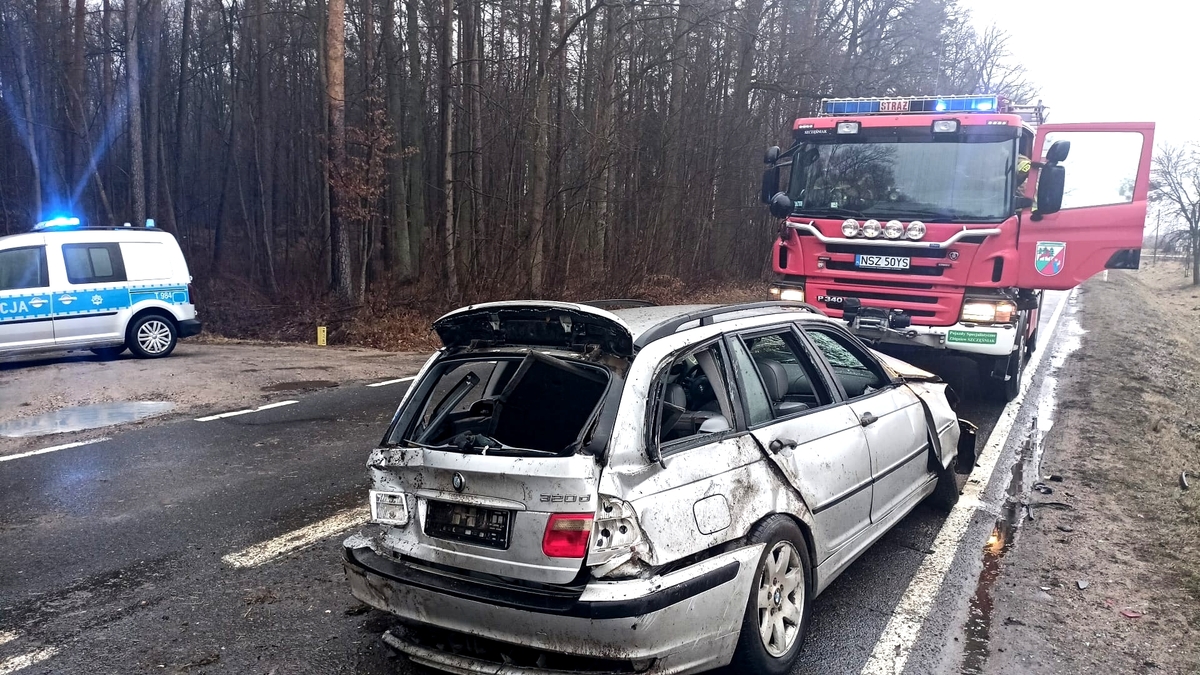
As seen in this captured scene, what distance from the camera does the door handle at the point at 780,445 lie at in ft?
12.3

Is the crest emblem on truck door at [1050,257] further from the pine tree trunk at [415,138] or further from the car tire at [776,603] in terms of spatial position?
the pine tree trunk at [415,138]

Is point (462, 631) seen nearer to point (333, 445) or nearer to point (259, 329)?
point (333, 445)

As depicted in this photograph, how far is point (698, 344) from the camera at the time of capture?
3781 mm

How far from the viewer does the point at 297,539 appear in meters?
5.23

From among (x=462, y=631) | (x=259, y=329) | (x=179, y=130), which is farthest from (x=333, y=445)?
(x=179, y=130)

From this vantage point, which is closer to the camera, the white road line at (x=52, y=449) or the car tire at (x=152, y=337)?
the white road line at (x=52, y=449)

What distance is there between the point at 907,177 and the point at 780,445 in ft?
21.4

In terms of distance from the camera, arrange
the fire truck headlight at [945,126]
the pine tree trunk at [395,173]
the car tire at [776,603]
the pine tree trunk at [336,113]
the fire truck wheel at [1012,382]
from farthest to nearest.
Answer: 1. the pine tree trunk at [395,173]
2. the pine tree trunk at [336,113]
3. the fire truck wheel at [1012,382]
4. the fire truck headlight at [945,126]
5. the car tire at [776,603]

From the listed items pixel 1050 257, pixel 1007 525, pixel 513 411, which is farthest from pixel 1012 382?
pixel 513 411

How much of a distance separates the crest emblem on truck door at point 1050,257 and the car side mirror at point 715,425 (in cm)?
667

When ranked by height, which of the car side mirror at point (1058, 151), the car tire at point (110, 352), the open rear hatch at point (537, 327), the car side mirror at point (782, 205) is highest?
the car side mirror at point (1058, 151)

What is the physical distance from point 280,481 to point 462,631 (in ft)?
12.3

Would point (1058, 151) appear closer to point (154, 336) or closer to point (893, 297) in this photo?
point (893, 297)

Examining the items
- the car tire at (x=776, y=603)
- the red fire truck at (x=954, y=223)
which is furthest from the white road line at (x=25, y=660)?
the red fire truck at (x=954, y=223)
